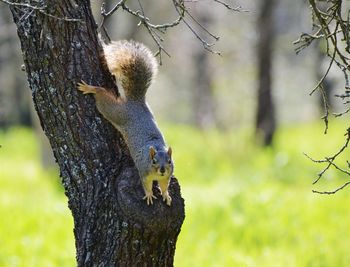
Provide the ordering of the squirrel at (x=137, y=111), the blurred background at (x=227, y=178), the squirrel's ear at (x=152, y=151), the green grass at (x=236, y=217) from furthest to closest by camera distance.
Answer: the blurred background at (x=227, y=178), the green grass at (x=236, y=217), the squirrel's ear at (x=152, y=151), the squirrel at (x=137, y=111)

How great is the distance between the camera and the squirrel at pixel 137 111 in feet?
11.2

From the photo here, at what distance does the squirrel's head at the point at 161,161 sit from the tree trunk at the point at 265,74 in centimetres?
922

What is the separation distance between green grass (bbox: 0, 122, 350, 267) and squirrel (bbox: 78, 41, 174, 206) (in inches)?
82.5

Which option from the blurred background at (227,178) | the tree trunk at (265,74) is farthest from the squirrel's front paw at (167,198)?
the tree trunk at (265,74)

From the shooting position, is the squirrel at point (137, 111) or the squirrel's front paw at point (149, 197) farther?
the squirrel at point (137, 111)

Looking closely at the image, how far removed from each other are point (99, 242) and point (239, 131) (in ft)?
33.0

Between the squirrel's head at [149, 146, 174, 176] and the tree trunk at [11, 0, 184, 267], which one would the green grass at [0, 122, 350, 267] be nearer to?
the squirrel's head at [149, 146, 174, 176]

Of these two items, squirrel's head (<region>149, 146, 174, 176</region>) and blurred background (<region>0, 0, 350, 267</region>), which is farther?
blurred background (<region>0, 0, 350, 267</region>)

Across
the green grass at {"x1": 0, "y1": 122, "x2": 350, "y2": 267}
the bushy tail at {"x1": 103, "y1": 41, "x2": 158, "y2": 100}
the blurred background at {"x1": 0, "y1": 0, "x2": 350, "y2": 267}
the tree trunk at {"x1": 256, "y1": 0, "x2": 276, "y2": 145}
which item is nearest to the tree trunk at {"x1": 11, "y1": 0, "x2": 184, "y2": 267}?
the bushy tail at {"x1": 103, "y1": 41, "x2": 158, "y2": 100}

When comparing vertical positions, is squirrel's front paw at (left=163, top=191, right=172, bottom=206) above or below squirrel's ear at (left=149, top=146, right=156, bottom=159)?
below

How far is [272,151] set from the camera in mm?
12133

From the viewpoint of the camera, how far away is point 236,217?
6.95m

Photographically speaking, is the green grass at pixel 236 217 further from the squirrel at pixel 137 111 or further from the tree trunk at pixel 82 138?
the tree trunk at pixel 82 138

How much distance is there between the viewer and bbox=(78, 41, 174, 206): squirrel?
11.2 feet
